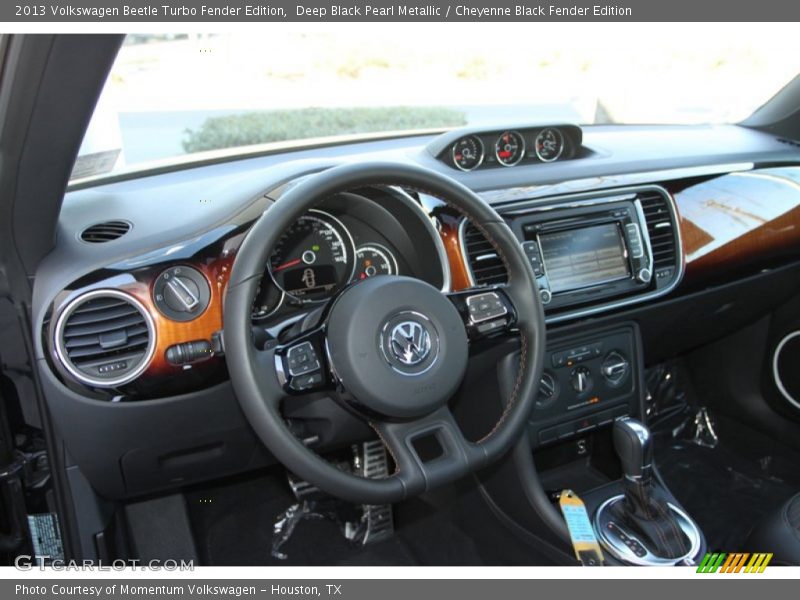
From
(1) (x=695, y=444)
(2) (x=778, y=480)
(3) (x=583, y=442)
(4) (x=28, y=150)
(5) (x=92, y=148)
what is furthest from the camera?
(1) (x=695, y=444)

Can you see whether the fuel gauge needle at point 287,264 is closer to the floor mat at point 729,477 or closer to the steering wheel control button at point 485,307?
the steering wheel control button at point 485,307

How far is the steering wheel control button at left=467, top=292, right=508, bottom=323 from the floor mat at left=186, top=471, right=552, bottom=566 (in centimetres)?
104

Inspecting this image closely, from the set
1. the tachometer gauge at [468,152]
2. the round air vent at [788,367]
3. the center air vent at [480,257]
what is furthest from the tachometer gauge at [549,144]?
the round air vent at [788,367]

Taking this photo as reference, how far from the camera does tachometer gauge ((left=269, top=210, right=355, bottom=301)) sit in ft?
6.04

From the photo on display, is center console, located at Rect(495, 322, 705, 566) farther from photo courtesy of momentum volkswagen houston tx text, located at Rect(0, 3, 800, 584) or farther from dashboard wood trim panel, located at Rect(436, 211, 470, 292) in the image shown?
dashboard wood trim panel, located at Rect(436, 211, 470, 292)

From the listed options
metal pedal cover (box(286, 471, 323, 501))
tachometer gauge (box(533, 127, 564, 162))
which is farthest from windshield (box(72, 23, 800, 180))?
metal pedal cover (box(286, 471, 323, 501))

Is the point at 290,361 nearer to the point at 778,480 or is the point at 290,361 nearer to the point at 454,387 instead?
the point at 454,387

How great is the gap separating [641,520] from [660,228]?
0.97 meters

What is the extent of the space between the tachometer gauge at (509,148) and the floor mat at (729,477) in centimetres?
153

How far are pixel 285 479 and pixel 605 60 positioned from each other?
24.5 ft

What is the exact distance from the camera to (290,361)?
153cm

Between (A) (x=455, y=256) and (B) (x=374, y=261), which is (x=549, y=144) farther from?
(B) (x=374, y=261)

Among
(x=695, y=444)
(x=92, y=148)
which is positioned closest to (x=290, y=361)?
(x=92, y=148)

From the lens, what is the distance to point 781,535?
1.99m
